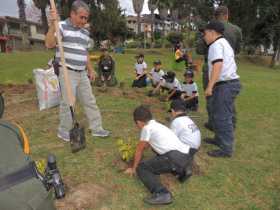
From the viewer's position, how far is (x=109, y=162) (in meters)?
4.87

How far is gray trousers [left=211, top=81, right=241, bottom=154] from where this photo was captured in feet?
16.5

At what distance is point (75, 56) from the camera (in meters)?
4.99

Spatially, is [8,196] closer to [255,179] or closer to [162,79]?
[255,179]

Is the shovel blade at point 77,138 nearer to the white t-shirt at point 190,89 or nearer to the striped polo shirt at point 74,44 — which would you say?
the striped polo shirt at point 74,44

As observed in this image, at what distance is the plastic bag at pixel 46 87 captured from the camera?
7.31 meters

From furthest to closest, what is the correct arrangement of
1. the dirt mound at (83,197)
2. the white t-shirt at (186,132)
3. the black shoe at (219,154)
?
1. the black shoe at (219,154)
2. the white t-shirt at (186,132)
3. the dirt mound at (83,197)

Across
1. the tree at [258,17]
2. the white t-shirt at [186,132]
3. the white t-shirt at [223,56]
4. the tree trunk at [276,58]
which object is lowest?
the tree trunk at [276,58]

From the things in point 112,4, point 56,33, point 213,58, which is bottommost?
point 213,58

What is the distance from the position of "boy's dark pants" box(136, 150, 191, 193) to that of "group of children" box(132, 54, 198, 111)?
3.65 metres

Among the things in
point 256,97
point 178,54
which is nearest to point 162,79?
point 256,97

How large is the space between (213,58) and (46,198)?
340cm

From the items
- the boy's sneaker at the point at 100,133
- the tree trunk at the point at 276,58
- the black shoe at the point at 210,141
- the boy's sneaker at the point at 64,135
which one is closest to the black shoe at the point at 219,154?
the black shoe at the point at 210,141

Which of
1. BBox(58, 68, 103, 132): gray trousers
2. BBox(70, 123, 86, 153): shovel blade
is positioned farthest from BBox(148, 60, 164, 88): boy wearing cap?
BBox(70, 123, 86, 153): shovel blade

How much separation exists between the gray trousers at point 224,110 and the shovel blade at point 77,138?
192 cm
